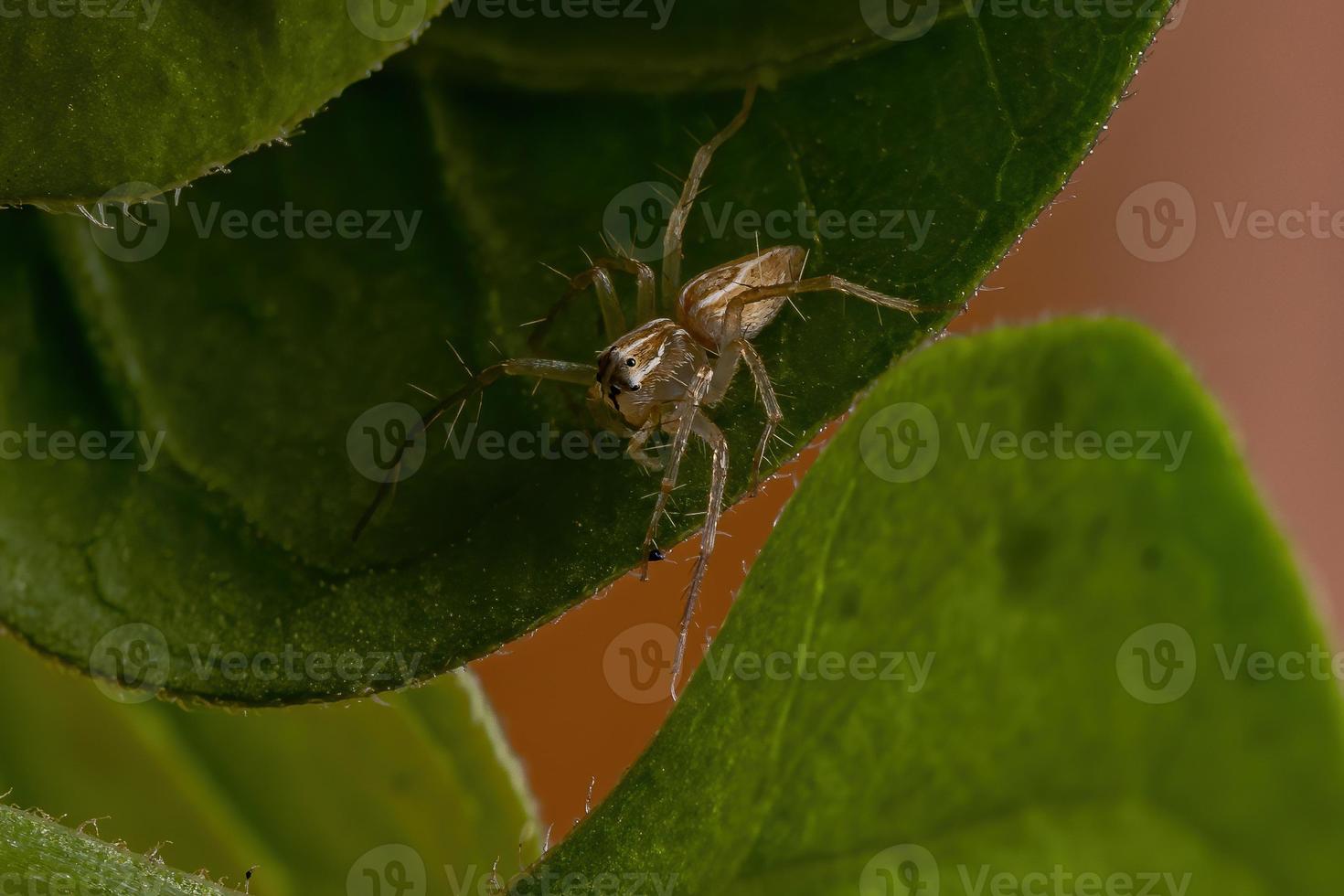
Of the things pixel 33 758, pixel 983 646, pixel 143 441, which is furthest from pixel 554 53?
pixel 33 758

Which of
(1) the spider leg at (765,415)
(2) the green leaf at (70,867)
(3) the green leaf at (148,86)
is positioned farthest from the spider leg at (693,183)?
(2) the green leaf at (70,867)

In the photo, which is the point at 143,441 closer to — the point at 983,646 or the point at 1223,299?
the point at 983,646

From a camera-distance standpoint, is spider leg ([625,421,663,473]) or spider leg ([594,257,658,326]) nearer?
spider leg ([625,421,663,473])

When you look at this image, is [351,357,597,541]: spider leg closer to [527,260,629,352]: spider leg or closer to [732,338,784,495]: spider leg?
[527,260,629,352]: spider leg

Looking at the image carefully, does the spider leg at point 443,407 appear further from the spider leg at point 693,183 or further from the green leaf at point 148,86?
the green leaf at point 148,86

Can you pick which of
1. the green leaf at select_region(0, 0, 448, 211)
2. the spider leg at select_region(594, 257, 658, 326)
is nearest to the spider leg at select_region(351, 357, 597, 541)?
the spider leg at select_region(594, 257, 658, 326)

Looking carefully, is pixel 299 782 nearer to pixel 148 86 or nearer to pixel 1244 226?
pixel 148 86

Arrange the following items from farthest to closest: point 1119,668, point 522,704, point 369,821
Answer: point 522,704 < point 369,821 < point 1119,668
